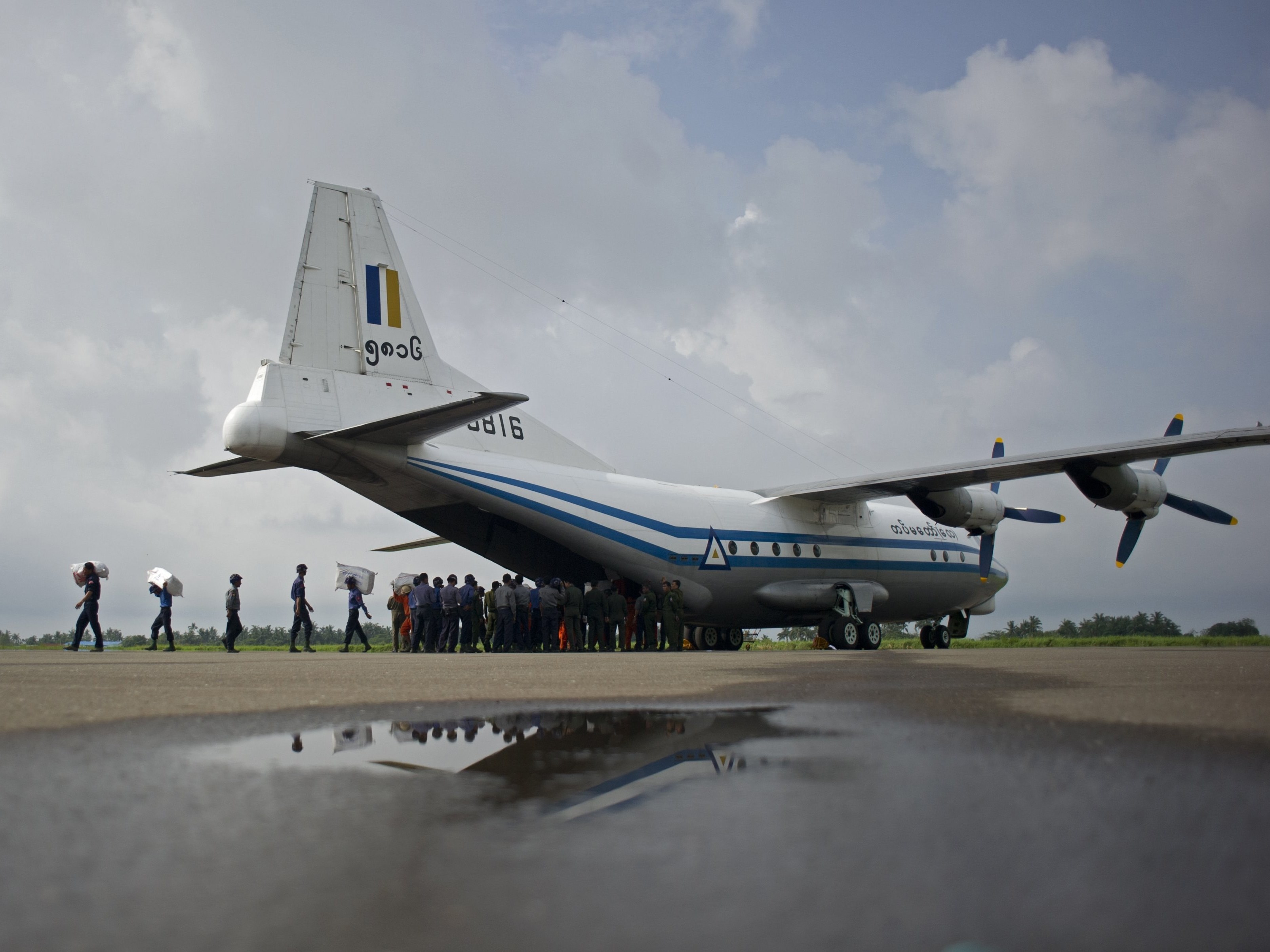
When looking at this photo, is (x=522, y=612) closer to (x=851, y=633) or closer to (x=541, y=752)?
(x=851, y=633)

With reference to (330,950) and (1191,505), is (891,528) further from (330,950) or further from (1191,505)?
(330,950)

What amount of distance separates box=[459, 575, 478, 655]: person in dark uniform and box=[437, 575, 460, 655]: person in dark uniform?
0.26ft

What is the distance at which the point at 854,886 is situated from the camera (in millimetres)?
1496

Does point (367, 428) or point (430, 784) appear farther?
point (367, 428)

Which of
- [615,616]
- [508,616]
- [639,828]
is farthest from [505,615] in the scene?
[639,828]

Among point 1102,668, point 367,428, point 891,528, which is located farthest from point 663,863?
point 891,528

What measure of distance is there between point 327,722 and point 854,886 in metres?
2.86

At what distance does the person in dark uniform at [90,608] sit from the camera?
50.2 ft

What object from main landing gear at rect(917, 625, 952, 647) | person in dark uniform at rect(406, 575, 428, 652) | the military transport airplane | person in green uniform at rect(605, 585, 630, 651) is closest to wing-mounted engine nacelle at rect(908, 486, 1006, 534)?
the military transport airplane

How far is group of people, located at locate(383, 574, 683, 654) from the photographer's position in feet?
53.3

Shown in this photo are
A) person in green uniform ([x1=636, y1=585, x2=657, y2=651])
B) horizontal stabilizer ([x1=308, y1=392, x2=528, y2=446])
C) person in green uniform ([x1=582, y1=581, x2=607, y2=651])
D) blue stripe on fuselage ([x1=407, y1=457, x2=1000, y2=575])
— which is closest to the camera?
horizontal stabilizer ([x1=308, y1=392, x2=528, y2=446])

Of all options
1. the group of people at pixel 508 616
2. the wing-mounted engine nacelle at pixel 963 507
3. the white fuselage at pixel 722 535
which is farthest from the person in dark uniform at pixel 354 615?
the wing-mounted engine nacelle at pixel 963 507

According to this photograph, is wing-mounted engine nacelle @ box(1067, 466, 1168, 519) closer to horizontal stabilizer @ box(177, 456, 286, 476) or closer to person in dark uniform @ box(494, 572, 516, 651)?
person in dark uniform @ box(494, 572, 516, 651)

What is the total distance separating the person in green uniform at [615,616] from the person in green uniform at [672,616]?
75 cm
